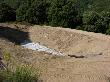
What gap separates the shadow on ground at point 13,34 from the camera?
4234 centimetres

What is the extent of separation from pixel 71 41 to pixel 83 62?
497 inches

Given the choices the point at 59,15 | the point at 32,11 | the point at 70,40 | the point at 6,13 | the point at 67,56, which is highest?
the point at 67,56

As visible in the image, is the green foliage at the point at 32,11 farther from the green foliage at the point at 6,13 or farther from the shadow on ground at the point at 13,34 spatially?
the shadow on ground at the point at 13,34

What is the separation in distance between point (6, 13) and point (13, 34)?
7.12 meters

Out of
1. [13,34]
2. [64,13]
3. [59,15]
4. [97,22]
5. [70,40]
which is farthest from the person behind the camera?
[59,15]

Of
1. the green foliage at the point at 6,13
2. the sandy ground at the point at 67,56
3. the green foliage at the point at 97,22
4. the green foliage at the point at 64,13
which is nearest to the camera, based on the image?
the sandy ground at the point at 67,56

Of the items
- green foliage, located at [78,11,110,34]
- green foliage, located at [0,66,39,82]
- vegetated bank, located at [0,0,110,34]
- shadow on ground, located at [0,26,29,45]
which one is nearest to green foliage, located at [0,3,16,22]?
vegetated bank, located at [0,0,110,34]

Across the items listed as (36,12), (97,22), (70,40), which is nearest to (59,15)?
(36,12)

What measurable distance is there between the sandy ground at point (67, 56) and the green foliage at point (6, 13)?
5575 mm

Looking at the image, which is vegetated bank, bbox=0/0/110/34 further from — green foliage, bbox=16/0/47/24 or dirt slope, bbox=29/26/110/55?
dirt slope, bbox=29/26/110/55

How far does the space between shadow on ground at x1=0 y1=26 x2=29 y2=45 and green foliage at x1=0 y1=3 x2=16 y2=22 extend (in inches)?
170

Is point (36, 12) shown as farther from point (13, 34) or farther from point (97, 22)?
point (97, 22)

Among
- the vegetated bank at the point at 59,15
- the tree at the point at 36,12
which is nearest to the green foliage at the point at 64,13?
the vegetated bank at the point at 59,15

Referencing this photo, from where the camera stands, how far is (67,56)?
30406mm
